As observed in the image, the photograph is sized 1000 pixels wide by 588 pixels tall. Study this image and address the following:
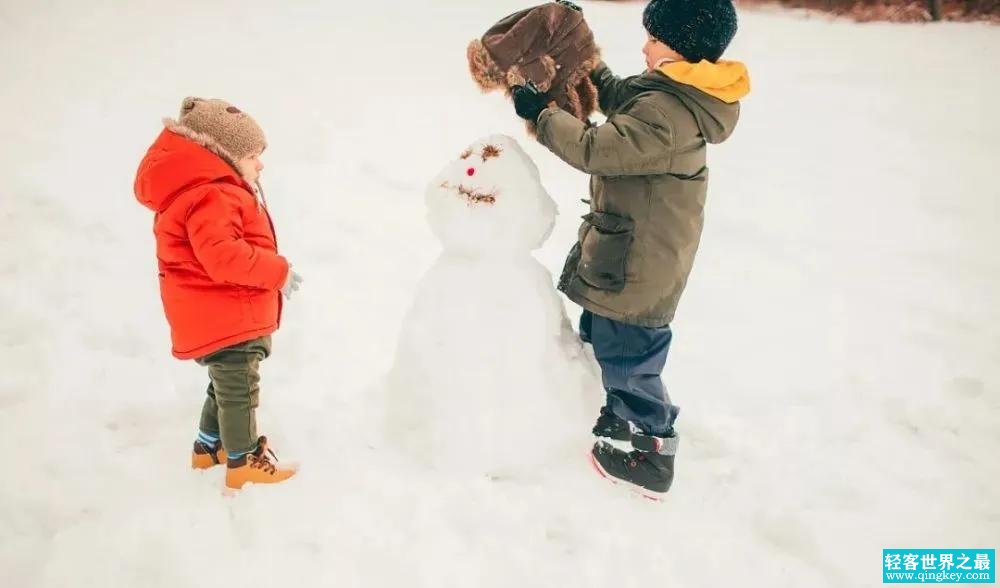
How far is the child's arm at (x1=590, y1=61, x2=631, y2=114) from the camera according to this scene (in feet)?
7.10

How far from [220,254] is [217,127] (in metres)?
0.36

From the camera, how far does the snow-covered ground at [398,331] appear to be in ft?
6.69

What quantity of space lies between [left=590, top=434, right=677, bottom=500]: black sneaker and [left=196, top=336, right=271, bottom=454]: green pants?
1204mm

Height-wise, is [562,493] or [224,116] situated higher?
[224,116]

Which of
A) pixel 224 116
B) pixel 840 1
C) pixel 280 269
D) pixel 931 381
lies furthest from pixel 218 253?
pixel 840 1

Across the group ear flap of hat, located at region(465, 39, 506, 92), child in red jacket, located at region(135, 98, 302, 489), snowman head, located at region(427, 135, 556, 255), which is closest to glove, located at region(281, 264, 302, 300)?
child in red jacket, located at region(135, 98, 302, 489)

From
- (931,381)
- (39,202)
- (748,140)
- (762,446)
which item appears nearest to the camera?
(762,446)

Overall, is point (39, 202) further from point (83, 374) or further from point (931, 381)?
point (931, 381)

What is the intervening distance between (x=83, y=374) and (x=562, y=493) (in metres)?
1.94

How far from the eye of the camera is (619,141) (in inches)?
73.5

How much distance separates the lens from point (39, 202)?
151 inches

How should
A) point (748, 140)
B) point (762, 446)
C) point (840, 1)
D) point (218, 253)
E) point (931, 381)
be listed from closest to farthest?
1. point (218, 253)
2. point (762, 446)
3. point (931, 381)
4. point (748, 140)
5. point (840, 1)

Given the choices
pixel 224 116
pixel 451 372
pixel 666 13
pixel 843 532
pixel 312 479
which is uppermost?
pixel 666 13

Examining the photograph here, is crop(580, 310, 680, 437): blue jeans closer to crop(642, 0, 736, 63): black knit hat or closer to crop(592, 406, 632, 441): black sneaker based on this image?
crop(592, 406, 632, 441): black sneaker
